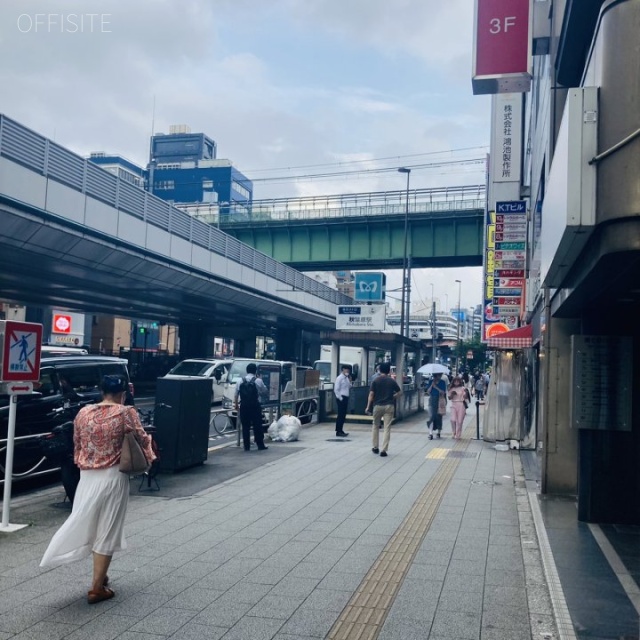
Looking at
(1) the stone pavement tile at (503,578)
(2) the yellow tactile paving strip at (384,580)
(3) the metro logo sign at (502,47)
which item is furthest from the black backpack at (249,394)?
(1) the stone pavement tile at (503,578)

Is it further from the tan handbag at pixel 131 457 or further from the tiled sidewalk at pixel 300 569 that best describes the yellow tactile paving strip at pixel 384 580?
the tan handbag at pixel 131 457

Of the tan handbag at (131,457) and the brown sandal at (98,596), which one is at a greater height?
the tan handbag at (131,457)

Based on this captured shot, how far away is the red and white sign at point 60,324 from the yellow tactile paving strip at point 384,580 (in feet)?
157

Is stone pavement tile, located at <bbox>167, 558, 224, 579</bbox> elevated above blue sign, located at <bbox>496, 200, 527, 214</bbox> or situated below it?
below

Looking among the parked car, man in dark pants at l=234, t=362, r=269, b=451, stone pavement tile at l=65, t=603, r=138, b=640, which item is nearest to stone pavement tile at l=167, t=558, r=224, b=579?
stone pavement tile at l=65, t=603, r=138, b=640

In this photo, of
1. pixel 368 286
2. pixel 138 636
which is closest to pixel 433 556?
pixel 138 636

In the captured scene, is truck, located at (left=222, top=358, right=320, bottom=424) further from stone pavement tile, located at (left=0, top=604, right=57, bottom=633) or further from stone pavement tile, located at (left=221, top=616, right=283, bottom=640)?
stone pavement tile, located at (left=221, top=616, right=283, bottom=640)

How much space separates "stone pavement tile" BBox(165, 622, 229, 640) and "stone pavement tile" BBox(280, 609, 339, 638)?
1.37 ft

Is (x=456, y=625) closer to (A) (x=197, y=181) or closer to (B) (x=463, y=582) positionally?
(B) (x=463, y=582)

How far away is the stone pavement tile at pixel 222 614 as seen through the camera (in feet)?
15.6

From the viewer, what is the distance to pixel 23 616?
480 centimetres

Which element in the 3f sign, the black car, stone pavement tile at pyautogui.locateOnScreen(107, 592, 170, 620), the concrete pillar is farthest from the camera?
the concrete pillar

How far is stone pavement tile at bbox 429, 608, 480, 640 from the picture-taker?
15.2ft

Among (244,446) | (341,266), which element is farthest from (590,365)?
(341,266)
